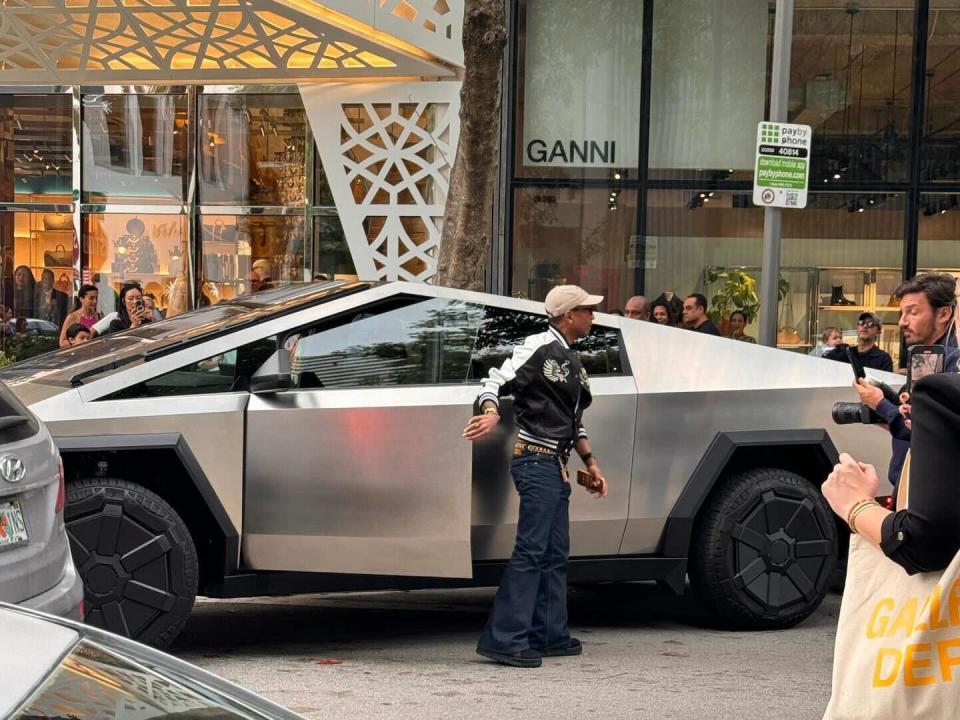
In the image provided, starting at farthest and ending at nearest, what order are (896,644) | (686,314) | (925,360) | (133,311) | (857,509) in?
(133,311), (686,314), (925,360), (857,509), (896,644)

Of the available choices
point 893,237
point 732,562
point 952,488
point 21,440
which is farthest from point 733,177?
point 952,488

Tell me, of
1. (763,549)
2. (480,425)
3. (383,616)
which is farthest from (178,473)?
(763,549)

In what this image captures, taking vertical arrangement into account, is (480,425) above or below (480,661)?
above

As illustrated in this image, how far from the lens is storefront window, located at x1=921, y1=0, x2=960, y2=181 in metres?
16.9

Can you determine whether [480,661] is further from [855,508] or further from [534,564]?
[855,508]

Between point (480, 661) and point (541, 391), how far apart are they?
1.28 metres

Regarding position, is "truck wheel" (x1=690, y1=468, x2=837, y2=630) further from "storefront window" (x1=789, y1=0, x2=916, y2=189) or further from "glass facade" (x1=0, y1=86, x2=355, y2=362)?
"glass facade" (x1=0, y1=86, x2=355, y2=362)

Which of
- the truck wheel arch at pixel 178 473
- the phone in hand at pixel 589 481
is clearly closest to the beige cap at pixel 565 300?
the phone in hand at pixel 589 481

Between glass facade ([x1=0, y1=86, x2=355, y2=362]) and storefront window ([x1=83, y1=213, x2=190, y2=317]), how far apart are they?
0.5 inches

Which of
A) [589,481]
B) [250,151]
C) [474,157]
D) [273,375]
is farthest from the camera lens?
[250,151]

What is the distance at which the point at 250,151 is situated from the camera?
1811 centimetres

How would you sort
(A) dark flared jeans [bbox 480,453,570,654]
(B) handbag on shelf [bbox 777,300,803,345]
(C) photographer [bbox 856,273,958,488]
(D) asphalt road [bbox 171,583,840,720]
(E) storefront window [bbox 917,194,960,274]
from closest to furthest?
(C) photographer [bbox 856,273,958,488], (D) asphalt road [bbox 171,583,840,720], (A) dark flared jeans [bbox 480,453,570,654], (B) handbag on shelf [bbox 777,300,803,345], (E) storefront window [bbox 917,194,960,274]

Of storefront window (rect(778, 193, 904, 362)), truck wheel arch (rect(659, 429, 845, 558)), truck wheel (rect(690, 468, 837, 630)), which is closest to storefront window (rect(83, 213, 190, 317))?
storefront window (rect(778, 193, 904, 362))

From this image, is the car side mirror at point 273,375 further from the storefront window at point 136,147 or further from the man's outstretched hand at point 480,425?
the storefront window at point 136,147
